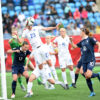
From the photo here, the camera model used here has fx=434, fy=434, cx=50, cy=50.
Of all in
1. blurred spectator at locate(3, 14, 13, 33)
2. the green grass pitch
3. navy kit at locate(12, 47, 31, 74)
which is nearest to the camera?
the green grass pitch

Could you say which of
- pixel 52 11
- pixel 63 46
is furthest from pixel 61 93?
pixel 52 11

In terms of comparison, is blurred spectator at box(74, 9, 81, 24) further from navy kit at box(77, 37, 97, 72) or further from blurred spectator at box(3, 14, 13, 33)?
navy kit at box(77, 37, 97, 72)

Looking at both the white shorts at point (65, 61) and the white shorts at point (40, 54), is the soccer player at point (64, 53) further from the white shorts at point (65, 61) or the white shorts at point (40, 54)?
the white shorts at point (40, 54)

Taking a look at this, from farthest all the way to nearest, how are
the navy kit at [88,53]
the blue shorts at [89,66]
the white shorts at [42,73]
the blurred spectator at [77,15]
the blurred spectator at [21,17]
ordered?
the blurred spectator at [77,15] → the blurred spectator at [21,17] → the white shorts at [42,73] → the navy kit at [88,53] → the blue shorts at [89,66]

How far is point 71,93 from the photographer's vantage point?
48.1 ft

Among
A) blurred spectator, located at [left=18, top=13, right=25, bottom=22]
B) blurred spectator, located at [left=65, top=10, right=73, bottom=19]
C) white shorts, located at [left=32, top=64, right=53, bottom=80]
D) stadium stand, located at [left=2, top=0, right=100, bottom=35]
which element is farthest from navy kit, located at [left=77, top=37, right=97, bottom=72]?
blurred spectator, located at [left=65, top=10, right=73, bottom=19]

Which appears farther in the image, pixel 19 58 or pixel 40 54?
pixel 19 58

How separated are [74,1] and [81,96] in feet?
70.2

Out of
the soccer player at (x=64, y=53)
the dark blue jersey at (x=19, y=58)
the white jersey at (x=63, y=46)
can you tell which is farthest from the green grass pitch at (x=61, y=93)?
the white jersey at (x=63, y=46)

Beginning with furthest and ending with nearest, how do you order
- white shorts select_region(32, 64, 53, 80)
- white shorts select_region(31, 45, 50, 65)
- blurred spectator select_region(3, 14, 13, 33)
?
1. blurred spectator select_region(3, 14, 13, 33)
2. white shorts select_region(31, 45, 50, 65)
3. white shorts select_region(32, 64, 53, 80)

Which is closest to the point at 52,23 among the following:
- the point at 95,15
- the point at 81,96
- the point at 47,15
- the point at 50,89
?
the point at 47,15

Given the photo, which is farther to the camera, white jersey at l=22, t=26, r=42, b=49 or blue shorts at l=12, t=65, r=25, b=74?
blue shorts at l=12, t=65, r=25, b=74

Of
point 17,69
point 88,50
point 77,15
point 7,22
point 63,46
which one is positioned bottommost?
point 17,69

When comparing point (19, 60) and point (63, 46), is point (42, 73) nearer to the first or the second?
point (19, 60)
